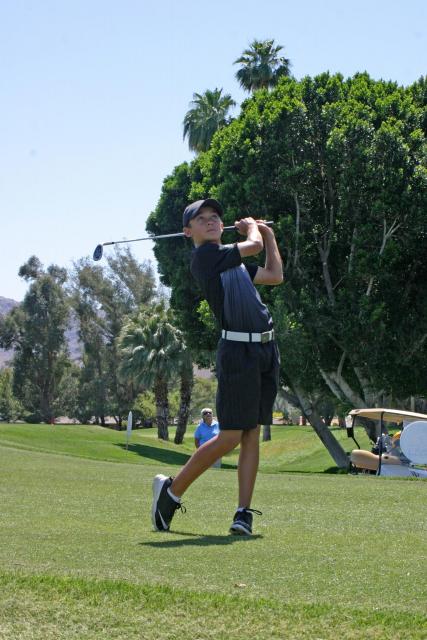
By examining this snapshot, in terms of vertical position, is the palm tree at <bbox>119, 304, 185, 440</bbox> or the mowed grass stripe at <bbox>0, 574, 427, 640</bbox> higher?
the palm tree at <bbox>119, 304, 185, 440</bbox>

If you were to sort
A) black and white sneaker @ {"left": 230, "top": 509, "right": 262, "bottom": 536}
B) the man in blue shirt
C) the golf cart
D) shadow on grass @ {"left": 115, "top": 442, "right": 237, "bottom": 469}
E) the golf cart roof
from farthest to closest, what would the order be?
1. shadow on grass @ {"left": 115, "top": 442, "right": 237, "bottom": 469}
2. the golf cart roof
3. the man in blue shirt
4. the golf cart
5. black and white sneaker @ {"left": 230, "top": 509, "right": 262, "bottom": 536}

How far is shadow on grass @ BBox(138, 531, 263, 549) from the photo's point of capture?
5185 millimetres

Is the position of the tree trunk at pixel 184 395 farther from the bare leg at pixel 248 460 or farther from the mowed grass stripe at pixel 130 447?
the bare leg at pixel 248 460

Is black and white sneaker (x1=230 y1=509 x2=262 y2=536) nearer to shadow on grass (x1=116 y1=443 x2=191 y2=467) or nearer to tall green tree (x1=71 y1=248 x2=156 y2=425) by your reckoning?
shadow on grass (x1=116 y1=443 x2=191 y2=467)

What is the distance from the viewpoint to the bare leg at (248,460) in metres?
6.20

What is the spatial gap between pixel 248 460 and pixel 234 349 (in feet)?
2.48

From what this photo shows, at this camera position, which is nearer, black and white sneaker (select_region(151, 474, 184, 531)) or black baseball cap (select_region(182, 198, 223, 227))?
black and white sneaker (select_region(151, 474, 184, 531))

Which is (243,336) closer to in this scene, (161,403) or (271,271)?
(271,271)

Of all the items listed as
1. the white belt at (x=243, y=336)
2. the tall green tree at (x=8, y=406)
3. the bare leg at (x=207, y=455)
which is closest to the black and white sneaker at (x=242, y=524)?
the bare leg at (x=207, y=455)

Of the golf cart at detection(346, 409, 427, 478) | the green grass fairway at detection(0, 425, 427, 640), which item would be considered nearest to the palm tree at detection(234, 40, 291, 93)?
the golf cart at detection(346, 409, 427, 478)

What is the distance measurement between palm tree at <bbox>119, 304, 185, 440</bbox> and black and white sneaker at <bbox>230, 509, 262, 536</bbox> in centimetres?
5321

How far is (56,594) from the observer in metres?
3.82

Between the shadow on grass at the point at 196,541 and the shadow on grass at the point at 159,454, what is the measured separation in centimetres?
4074

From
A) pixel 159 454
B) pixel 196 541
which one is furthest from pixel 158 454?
pixel 196 541
